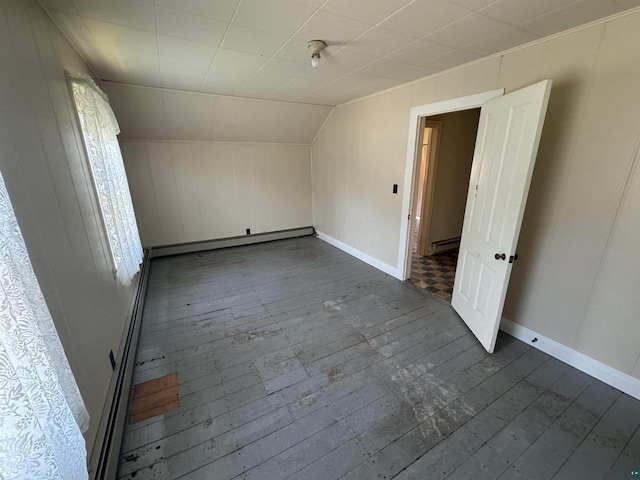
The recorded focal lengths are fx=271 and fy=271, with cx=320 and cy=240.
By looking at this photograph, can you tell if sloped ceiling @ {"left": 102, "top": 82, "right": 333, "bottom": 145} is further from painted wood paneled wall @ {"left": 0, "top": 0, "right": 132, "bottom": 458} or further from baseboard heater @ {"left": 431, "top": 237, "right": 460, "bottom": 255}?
baseboard heater @ {"left": 431, "top": 237, "right": 460, "bottom": 255}

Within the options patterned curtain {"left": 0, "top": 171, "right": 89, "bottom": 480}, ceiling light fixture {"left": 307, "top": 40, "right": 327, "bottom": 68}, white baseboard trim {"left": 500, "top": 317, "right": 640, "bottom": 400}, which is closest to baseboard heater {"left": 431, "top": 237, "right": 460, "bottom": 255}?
white baseboard trim {"left": 500, "top": 317, "right": 640, "bottom": 400}

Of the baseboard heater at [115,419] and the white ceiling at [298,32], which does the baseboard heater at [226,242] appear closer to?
the baseboard heater at [115,419]

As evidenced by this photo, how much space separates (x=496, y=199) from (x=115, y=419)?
294cm

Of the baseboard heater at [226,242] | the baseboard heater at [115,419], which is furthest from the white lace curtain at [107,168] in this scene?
the baseboard heater at [226,242]

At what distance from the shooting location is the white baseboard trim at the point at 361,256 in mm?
3620

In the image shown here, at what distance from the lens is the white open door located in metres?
1.82

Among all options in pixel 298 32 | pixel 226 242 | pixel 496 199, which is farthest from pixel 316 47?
pixel 226 242

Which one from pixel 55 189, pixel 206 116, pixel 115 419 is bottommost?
pixel 115 419

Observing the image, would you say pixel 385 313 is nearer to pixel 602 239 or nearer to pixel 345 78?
pixel 602 239

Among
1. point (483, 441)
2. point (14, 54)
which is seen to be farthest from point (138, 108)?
point (483, 441)

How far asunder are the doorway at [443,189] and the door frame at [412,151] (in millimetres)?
371

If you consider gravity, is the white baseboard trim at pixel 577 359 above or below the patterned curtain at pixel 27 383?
below

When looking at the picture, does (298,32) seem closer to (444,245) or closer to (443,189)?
(443,189)

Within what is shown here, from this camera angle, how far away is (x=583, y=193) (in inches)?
73.4
